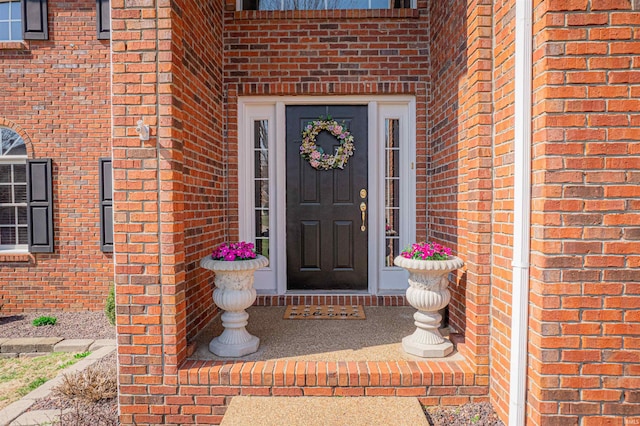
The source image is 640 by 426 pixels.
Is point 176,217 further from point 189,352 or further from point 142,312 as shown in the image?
point 189,352

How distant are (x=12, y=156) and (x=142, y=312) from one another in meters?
4.69

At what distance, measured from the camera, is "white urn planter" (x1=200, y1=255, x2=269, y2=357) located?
272cm

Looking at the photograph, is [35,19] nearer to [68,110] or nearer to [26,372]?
[68,110]

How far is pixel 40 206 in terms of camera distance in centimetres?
516

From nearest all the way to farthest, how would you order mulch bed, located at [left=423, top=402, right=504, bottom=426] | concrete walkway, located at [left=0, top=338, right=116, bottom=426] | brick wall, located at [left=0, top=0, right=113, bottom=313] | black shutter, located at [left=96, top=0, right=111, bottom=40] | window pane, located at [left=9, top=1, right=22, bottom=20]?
mulch bed, located at [left=423, top=402, right=504, bottom=426]
concrete walkway, located at [left=0, top=338, right=116, bottom=426]
black shutter, located at [left=96, top=0, right=111, bottom=40]
brick wall, located at [left=0, top=0, right=113, bottom=313]
window pane, located at [left=9, top=1, right=22, bottom=20]

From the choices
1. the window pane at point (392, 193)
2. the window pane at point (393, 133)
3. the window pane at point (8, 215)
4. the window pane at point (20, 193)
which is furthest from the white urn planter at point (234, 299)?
the window pane at point (8, 215)

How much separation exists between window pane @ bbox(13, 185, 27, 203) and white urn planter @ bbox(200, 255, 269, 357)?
4513mm

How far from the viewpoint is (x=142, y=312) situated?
8.07ft

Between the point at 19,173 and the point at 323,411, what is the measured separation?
19.2ft

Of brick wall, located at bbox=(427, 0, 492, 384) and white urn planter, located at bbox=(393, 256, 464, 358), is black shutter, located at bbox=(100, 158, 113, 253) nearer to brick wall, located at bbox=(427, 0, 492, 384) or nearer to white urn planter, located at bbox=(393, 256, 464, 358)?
white urn planter, located at bbox=(393, 256, 464, 358)

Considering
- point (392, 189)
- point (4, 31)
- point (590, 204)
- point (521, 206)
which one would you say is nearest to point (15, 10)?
point (4, 31)

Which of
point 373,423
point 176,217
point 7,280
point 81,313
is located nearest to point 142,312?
point 176,217

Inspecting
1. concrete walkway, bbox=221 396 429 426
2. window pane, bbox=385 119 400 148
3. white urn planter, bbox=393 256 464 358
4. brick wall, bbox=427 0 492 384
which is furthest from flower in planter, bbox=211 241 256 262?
window pane, bbox=385 119 400 148

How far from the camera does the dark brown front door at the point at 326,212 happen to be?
13.4 ft
